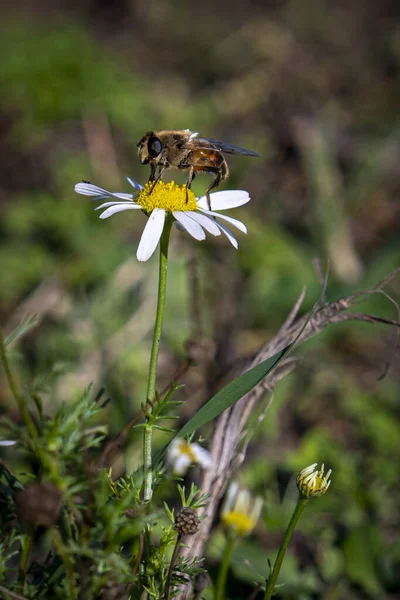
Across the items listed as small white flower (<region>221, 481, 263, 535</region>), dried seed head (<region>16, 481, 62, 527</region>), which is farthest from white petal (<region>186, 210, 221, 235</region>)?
small white flower (<region>221, 481, 263, 535</region>)

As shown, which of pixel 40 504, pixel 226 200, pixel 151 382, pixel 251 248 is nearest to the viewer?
pixel 40 504

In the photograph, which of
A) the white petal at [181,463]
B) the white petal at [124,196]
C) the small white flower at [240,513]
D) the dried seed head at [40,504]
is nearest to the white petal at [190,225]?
the white petal at [124,196]

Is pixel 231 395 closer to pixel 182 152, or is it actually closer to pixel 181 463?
pixel 181 463

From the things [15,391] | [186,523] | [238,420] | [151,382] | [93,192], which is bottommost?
[238,420]

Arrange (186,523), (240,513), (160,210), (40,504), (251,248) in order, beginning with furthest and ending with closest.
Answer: (251,248), (240,513), (160,210), (186,523), (40,504)

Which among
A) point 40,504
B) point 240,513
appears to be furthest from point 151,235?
point 240,513

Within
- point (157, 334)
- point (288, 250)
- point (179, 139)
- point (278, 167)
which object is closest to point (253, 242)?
point (288, 250)
